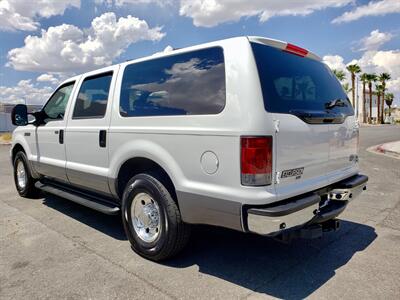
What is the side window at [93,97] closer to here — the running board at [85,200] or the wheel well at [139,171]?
the wheel well at [139,171]

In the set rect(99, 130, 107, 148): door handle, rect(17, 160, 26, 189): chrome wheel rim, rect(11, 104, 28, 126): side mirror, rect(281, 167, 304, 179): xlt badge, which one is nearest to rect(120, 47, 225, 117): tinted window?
rect(99, 130, 107, 148): door handle

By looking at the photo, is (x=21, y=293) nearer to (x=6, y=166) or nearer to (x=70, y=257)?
(x=70, y=257)

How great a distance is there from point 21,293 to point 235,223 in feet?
Result: 6.45

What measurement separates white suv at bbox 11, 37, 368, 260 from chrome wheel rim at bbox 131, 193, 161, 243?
0.04ft


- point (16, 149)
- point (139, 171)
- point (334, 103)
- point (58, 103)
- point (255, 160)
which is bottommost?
point (139, 171)

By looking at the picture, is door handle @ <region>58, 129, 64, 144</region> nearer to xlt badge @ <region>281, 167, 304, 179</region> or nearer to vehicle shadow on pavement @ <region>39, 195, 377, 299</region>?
vehicle shadow on pavement @ <region>39, 195, 377, 299</region>

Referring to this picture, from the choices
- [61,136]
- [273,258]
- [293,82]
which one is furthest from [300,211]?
[61,136]

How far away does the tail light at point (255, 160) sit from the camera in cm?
271

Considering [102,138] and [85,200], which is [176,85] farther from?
[85,200]

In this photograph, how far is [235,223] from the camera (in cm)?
282

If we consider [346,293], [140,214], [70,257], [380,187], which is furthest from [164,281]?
[380,187]

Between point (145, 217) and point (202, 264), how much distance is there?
0.77m

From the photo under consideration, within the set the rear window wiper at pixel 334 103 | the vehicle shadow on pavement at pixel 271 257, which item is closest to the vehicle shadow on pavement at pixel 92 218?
the vehicle shadow on pavement at pixel 271 257

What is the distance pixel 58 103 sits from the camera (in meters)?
5.23
